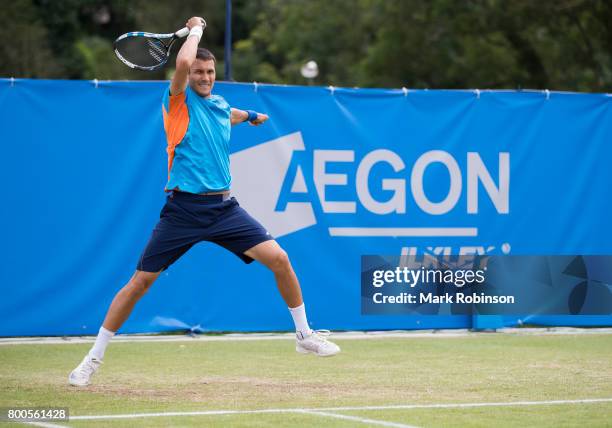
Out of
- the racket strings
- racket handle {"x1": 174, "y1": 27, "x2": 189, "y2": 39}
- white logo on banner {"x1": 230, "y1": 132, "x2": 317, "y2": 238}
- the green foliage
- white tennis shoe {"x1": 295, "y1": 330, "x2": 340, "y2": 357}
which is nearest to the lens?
racket handle {"x1": 174, "y1": 27, "x2": 189, "y2": 39}

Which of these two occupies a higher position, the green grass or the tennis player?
the tennis player

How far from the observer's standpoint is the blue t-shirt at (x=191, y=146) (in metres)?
7.38

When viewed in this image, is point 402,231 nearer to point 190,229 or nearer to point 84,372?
point 190,229

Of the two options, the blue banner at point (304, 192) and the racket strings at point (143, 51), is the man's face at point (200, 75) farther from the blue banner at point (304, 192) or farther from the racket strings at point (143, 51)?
the blue banner at point (304, 192)

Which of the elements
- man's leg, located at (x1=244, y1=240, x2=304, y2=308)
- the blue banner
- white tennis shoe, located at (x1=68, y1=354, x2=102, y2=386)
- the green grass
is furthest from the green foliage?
white tennis shoe, located at (x1=68, y1=354, x2=102, y2=386)

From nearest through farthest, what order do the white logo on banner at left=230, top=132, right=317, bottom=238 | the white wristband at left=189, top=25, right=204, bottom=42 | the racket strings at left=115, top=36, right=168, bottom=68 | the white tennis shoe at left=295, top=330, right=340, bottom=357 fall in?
the white wristband at left=189, top=25, right=204, bottom=42 < the white tennis shoe at left=295, top=330, right=340, bottom=357 < the racket strings at left=115, top=36, right=168, bottom=68 < the white logo on banner at left=230, top=132, right=317, bottom=238

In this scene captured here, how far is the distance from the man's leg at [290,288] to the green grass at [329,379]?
297 mm

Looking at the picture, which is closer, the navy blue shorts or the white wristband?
the white wristband

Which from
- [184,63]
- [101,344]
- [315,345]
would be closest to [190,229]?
[101,344]

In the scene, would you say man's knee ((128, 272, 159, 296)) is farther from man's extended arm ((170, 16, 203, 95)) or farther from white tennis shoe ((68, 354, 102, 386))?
man's extended arm ((170, 16, 203, 95))

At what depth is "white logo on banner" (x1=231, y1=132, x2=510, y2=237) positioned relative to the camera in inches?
430

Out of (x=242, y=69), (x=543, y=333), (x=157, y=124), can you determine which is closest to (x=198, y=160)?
(x=157, y=124)

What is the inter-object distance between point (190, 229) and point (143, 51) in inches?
66.8

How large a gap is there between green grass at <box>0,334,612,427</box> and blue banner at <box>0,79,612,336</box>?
516 millimetres
